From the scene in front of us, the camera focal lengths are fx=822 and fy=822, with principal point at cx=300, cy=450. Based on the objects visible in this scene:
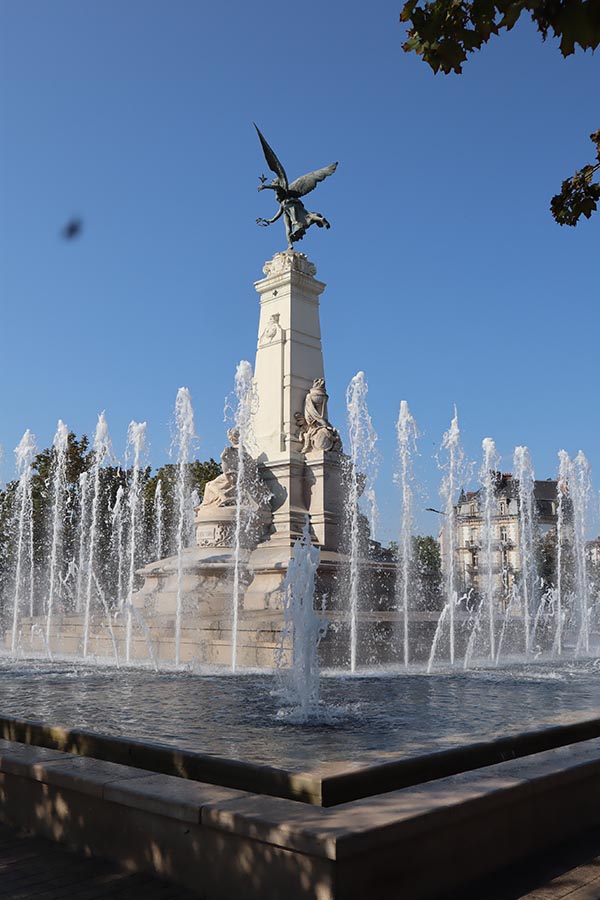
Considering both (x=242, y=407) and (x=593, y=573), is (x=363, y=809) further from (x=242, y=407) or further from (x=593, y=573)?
(x=593, y=573)

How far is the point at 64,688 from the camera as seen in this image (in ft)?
29.6

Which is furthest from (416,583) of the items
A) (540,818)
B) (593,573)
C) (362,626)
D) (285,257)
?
(593,573)

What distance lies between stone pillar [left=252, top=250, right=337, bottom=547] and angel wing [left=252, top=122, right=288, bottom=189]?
2888 mm

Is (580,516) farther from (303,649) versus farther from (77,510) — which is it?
(77,510)

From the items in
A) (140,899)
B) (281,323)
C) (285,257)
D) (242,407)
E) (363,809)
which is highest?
(285,257)

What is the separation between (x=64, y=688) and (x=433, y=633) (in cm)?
831

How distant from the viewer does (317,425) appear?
18859 mm

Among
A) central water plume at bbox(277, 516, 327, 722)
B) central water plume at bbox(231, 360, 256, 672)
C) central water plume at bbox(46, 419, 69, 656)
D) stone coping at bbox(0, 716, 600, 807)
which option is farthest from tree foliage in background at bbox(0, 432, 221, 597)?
stone coping at bbox(0, 716, 600, 807)

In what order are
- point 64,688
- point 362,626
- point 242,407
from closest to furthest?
point 64,688 → point 362,626 → point 242,407

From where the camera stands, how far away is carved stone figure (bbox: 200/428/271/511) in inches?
718

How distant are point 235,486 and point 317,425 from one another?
235cm

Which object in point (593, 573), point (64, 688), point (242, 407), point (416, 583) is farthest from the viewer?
point (593, 573)

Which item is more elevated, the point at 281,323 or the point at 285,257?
the point at 285,257

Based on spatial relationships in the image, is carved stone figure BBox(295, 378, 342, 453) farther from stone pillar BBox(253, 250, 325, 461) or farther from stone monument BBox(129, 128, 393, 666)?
stone pillar BBox(253, 250, 325, 461)
